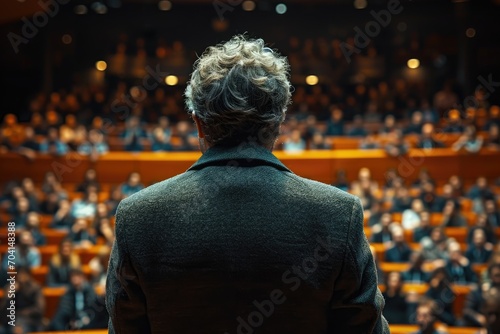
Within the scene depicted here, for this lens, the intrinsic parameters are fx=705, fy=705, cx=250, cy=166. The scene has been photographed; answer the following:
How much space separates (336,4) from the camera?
16672 mm

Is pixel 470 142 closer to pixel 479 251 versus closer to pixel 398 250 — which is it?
pixel 479 251

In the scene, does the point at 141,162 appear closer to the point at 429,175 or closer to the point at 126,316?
the point at 429,175

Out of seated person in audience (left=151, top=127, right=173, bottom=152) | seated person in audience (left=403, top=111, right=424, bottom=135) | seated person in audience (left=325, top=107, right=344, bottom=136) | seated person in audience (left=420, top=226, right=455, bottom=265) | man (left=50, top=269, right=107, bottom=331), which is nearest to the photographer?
man (left=50, top=269, right=107, bottom=331)

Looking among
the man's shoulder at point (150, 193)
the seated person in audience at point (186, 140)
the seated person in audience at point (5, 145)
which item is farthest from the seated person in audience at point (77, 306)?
the man's shoulder at point (150, 193)

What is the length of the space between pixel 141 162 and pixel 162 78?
5437 millimetres

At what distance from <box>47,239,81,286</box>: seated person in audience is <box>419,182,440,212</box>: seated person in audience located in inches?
189

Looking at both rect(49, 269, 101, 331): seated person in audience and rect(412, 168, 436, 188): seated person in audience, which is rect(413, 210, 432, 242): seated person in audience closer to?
rect(412, 168, 436, 188): seated person in audience

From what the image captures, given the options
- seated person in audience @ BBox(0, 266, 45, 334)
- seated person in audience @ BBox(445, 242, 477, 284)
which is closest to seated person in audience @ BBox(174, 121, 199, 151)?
seated person in audience @ BBox(0, 266, 45, 334)

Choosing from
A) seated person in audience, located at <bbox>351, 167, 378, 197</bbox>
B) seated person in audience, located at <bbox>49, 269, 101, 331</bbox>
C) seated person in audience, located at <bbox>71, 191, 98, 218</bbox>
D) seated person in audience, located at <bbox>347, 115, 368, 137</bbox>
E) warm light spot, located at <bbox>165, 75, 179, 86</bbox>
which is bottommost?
seated person in audience, located at <bbox>49, 269, 101, 331</bbox>

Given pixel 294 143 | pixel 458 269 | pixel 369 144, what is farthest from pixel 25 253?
pixel 369 144

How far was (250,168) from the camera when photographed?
1.03 meters

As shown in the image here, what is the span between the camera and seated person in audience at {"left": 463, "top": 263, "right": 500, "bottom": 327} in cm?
628

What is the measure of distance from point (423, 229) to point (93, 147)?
5.44 m

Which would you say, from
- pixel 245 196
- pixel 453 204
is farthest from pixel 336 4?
pixel 245 196
